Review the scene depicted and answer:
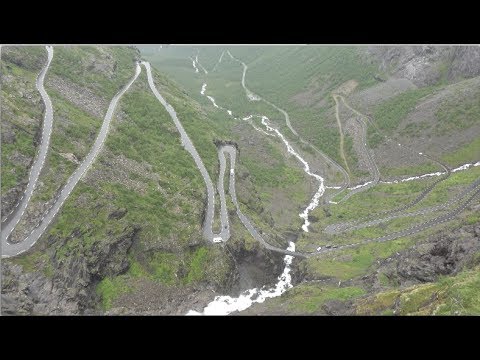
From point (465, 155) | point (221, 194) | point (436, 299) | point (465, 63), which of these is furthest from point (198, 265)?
point (465, 63)

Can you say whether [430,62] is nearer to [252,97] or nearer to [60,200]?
[252,97]

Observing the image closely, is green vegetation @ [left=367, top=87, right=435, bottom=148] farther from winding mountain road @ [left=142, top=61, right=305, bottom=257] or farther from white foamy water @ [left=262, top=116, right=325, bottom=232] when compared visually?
winding mountain road @ [left=142, top=61, right=305, bottom=257]

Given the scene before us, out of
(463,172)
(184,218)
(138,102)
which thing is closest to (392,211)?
(463,172)

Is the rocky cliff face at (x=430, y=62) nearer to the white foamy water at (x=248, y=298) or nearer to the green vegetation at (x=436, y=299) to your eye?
the white foamy water at (x=248, y=298)

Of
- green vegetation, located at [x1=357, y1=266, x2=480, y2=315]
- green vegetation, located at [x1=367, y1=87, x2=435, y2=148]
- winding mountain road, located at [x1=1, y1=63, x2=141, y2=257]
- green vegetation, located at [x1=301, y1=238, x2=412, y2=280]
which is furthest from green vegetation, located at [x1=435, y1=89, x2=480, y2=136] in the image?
winding mountain road, located at [x1=1, y1=63, x2=141, y2=257]

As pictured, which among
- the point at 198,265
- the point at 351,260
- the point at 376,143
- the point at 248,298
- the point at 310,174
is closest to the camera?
the point at 248,298

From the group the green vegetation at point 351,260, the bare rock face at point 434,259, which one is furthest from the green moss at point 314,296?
the green vegetation at point 351,260

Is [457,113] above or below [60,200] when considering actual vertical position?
above

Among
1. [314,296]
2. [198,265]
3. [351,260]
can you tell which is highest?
[351,260]
